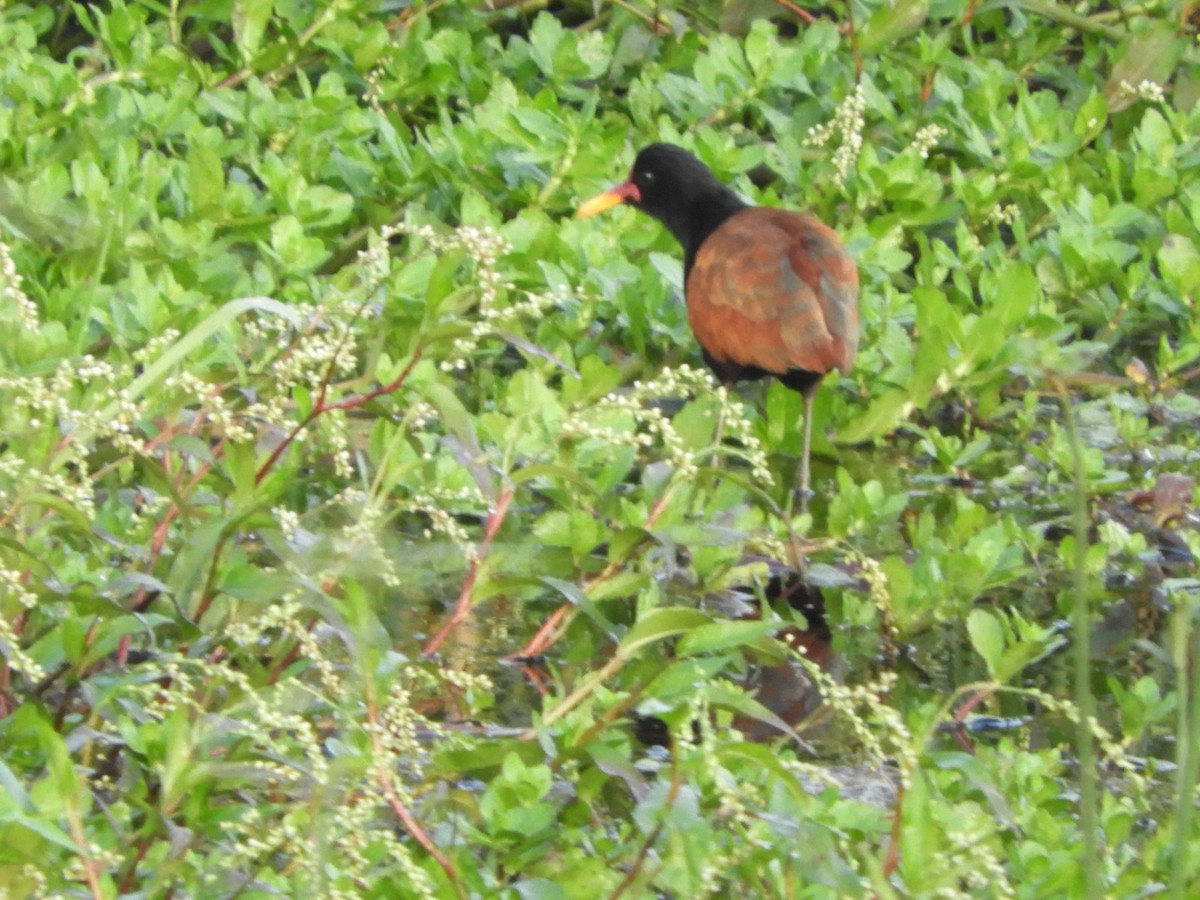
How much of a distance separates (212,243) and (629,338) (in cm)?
105

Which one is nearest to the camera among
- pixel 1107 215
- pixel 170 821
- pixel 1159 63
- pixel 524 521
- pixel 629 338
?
pixel 170 821

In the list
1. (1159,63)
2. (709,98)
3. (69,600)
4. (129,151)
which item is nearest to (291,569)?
(69,600)

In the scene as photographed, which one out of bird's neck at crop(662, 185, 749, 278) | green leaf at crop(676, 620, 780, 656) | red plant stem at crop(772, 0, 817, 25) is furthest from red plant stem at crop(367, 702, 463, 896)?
red plant stem at crop(772, 0, 817, 25)

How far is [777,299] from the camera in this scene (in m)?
5.24

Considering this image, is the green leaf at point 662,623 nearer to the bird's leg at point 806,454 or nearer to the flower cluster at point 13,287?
the flower cluster at point 13,287

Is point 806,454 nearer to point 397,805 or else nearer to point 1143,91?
point 1143,91

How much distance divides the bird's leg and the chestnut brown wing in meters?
0.10

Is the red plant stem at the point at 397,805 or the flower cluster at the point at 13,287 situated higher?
the flower cluster at the point at 13,287

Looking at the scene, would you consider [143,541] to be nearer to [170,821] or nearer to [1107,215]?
[170,821]

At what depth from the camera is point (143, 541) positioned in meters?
3.36

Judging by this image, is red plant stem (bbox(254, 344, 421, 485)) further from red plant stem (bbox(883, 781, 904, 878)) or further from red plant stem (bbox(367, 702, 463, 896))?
red plant stem (bbox(883, 781, 904, 878))

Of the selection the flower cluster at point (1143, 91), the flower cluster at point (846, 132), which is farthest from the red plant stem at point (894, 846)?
the flower cluster at point (1143, 91)

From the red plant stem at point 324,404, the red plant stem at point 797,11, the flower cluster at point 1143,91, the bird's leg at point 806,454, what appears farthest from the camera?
the red plant stem at point 797,11

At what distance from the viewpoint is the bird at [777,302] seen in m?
5.12
